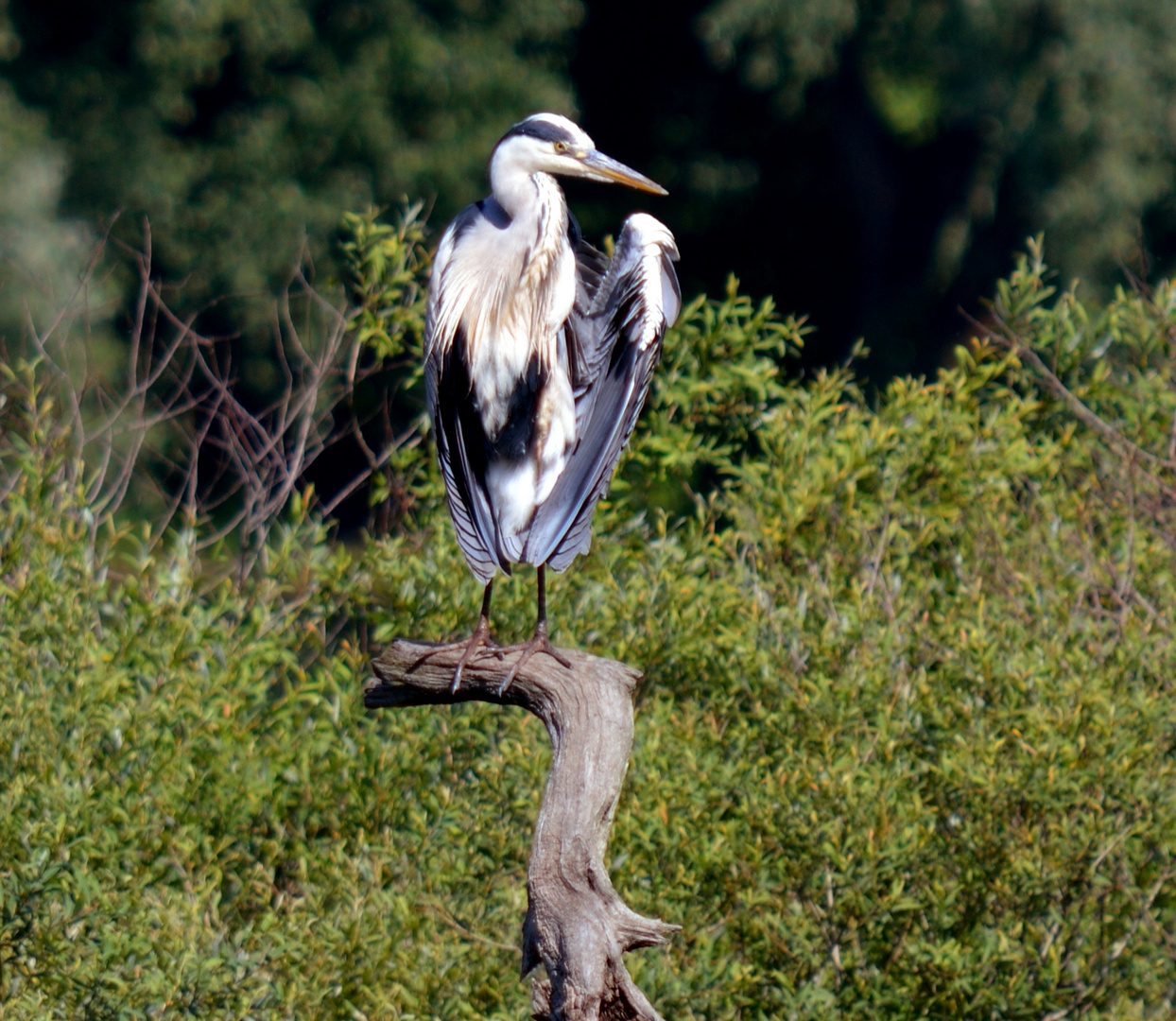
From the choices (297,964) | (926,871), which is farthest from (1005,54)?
(297,964)

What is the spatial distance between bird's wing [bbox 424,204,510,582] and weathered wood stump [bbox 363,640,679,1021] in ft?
1.48

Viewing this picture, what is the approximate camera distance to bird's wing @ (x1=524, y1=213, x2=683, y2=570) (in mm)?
3160

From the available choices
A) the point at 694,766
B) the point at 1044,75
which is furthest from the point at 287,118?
the point at 694,766

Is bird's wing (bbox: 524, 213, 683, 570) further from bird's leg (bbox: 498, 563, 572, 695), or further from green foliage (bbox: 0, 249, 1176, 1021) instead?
green foliage (bbox: 0, 249, 1176, 1021)

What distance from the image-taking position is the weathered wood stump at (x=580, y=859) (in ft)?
8.19

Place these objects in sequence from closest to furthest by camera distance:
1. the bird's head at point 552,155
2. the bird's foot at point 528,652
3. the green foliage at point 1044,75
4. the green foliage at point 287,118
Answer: the bird's foot at point 528,652 → the bird's head at point 552,155 → the green foliage at point 1044,75 → the green foliage at point 287,118

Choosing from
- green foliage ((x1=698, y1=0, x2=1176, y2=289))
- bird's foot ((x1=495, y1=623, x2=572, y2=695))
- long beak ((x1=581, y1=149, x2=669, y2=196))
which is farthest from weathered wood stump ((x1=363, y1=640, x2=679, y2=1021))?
green foliage ((x1=698, y1=0, x2=1176, y2=289))

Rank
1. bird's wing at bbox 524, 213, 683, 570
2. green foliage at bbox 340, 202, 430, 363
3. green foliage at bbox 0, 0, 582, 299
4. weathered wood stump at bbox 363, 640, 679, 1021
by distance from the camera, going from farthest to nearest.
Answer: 1. green foliage at bbox 0, 0, 582, 299
2. green foliage at bbox 340, 202, 430, 363
3. bird's wing at bbox 524, 213, 683, 570
4. weathered wood stump at bbox 363, 640, 679, 1021

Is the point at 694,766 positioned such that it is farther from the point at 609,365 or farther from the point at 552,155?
the point at 552,155

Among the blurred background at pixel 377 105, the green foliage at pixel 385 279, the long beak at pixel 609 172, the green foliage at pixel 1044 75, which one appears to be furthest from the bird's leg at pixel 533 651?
the green foliage at pixel 1044 75

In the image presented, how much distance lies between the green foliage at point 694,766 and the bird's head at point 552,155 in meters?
1.61

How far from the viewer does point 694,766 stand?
4.16 meters

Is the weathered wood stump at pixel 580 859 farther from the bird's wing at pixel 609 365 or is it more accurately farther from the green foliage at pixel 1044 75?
the green foliage at pixel 1044 75

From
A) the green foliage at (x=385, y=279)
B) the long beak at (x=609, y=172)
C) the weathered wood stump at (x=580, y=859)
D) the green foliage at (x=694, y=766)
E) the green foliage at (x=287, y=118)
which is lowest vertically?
the green foliage at (x=287, y=118)
